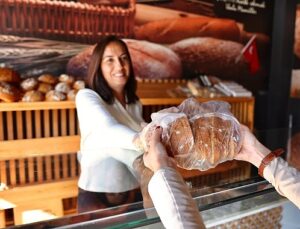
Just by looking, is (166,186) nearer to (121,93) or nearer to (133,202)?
(133,202)

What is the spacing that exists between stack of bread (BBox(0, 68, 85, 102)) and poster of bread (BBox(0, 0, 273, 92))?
0.08 meters

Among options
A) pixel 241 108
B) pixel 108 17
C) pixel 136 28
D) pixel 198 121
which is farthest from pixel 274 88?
pixel 198 121

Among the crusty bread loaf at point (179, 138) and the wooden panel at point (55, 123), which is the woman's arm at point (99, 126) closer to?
the crusty bread loaf at point (179, 138)

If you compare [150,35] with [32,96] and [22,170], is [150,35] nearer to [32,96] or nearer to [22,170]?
[32,96]

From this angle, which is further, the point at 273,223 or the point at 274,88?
the point at 274,88

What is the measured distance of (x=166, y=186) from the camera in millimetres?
330

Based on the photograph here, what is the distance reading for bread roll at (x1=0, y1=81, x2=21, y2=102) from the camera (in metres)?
1.44

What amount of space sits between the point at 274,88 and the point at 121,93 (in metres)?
1.95

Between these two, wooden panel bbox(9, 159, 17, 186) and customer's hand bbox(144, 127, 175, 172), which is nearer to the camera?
customer's hand bbox(144, 127, 175, 172)

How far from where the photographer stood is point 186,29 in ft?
7.28

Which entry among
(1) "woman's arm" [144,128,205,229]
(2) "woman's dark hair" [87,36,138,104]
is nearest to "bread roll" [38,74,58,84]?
(2) "woman's dark hair" [87,36,138,104]

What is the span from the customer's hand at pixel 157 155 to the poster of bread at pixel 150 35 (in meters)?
1.45

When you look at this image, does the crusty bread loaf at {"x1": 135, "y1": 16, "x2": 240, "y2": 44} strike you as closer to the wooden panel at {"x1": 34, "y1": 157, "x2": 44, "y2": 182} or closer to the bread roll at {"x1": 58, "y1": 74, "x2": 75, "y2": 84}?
the bread roll at {"x1": 58, "y1": 74, "x2": 75, "y2": 84}

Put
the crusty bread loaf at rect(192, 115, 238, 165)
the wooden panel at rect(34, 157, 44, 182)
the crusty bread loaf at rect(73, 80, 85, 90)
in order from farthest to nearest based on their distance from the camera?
the crusty bread loaf at rect(73, 80, 85, 90) → the wooden panel at rect(34, 157, 44, 182) → the crusty bread loaf at rect(192, 115, 238, 165)
